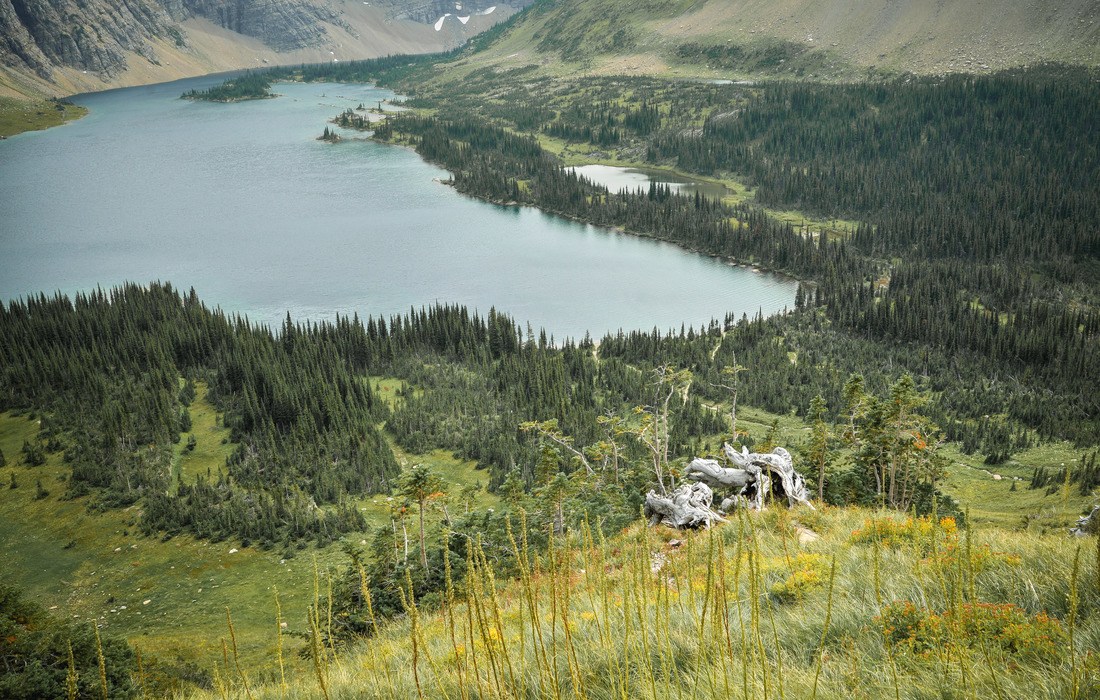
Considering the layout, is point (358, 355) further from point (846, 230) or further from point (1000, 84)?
→ point (1000, 84)

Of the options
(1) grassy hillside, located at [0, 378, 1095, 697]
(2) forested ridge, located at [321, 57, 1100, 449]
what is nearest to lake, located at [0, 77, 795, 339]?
(2) forested ridge, located at [321, 57, 1100, 449]

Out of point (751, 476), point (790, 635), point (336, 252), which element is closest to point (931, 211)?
point (336, 252)

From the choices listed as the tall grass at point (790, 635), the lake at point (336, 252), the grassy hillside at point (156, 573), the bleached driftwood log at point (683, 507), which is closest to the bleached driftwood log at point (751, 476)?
the bleached driftwood log at point (683, 507)

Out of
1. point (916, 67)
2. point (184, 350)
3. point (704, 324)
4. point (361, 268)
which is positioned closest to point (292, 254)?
point (361, 268)

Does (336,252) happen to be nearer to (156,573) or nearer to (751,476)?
(156,573)

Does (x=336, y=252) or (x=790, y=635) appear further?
(x=336, y=252)

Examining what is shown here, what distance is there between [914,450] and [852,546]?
25229mm

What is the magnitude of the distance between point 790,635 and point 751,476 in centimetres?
1915

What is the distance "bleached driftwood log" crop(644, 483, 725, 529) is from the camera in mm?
24062

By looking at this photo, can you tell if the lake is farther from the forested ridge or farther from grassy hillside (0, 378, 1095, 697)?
grassy hillside (0, 378, 1095, 697)

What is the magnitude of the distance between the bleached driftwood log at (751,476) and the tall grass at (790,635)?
530 inches

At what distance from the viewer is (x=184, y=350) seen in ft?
254

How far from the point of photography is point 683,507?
984 inches

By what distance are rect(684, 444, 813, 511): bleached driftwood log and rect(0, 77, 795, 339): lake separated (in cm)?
6479
